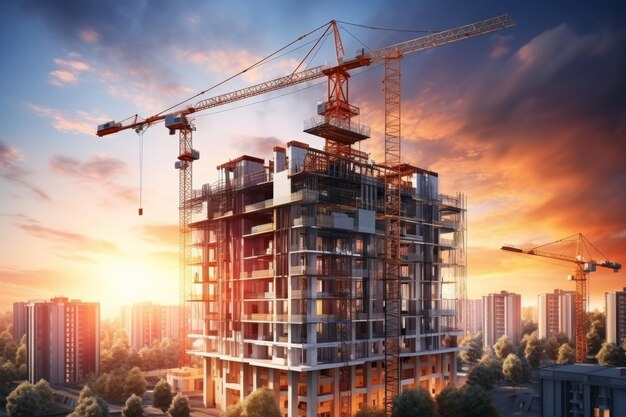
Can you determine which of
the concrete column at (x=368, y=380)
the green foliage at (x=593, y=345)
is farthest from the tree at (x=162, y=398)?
the green foliage at (x=593, y=345)

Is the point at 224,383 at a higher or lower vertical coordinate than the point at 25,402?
higher

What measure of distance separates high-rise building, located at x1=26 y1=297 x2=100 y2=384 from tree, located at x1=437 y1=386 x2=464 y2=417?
377 feet

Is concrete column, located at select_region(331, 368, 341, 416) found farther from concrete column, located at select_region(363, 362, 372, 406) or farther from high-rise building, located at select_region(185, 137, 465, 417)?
concrete column, located at select_region(363, 362, 372, 406)

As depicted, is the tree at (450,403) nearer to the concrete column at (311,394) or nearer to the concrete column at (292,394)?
the concrete column at (311,394)

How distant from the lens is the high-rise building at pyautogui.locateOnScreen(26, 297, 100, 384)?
522 ft

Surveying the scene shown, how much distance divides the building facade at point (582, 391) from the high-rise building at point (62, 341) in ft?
434

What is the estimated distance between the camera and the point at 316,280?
292ft

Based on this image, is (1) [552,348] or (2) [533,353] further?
(1) [552,348]

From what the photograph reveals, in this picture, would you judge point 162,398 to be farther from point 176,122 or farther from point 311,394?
point 176,122

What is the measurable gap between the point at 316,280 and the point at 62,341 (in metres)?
109

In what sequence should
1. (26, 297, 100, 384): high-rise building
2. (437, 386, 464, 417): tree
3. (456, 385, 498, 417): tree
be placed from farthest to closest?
(26, 297, 100, 384): high-rise building < (437, 386, 464, 417): tree < (456, 385, 498, 417): tree

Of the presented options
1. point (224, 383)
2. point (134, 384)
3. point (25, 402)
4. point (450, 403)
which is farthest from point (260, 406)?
point (25, 402)

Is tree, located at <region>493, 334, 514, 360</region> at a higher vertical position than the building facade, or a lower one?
lower

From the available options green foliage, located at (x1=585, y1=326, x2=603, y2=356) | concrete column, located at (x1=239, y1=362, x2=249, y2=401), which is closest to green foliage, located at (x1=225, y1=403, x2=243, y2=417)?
concrete column, located at (x1=239, y1=362, x2=249, y2=401)
